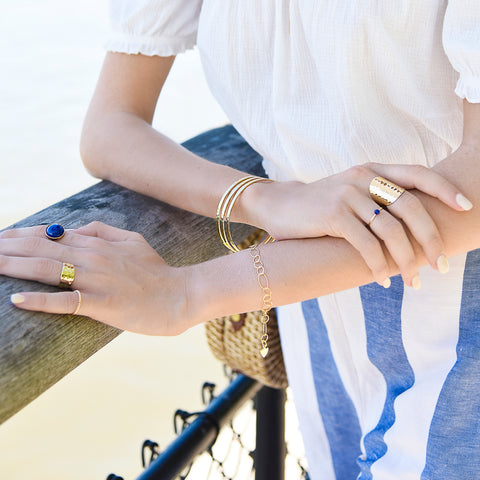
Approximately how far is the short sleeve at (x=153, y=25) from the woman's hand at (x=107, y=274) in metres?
0.38

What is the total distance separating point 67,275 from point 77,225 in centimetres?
13

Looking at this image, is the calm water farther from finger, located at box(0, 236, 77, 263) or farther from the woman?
finger, located at box(0, 236, 77, 263)

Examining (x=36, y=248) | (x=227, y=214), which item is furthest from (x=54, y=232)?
(x=227, y=214)

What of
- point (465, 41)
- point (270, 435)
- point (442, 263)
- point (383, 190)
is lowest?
point (270, 435)

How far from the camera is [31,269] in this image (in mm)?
653

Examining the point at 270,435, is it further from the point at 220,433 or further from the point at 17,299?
the point at 17,299

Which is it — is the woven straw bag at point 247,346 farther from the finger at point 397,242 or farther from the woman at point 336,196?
the finger at point 397,242

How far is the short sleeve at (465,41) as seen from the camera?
2.35ft

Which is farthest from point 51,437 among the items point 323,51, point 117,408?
point 323,51

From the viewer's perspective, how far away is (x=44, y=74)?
323 centimetres

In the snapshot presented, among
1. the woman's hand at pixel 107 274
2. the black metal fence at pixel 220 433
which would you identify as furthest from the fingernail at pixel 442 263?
the black metal fence at pixel 220 433

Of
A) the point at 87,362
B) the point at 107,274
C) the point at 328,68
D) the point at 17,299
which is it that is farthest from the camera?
the point at 87,362

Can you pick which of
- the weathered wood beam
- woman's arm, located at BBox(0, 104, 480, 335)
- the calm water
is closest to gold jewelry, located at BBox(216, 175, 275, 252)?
the weathered wood beam

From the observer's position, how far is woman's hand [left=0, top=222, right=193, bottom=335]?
66cm
